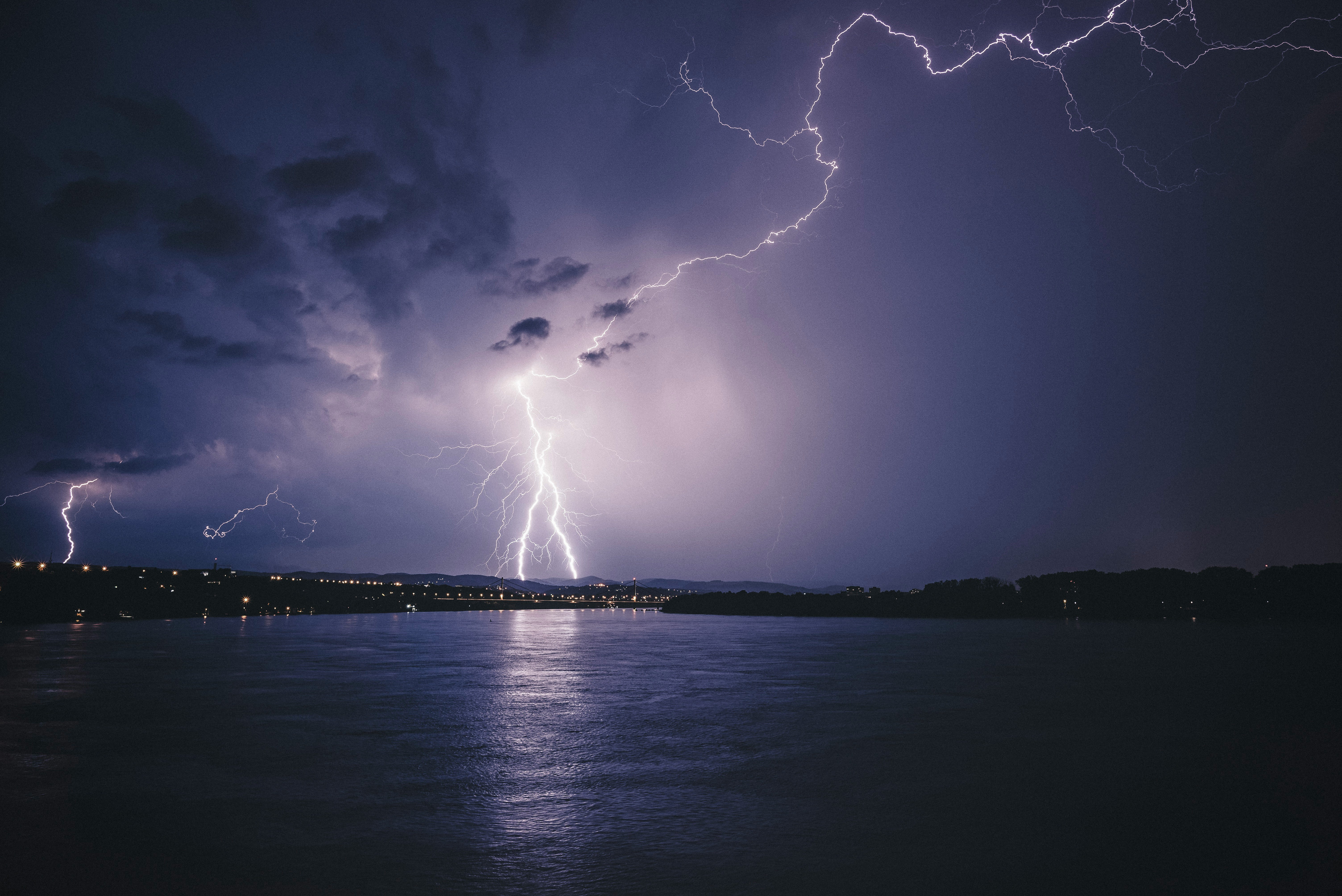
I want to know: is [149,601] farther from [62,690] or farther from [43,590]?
[62,690]

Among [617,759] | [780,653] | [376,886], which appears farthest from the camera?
[780,653]

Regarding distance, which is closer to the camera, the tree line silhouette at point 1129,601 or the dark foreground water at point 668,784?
the dark foreground water at point 668,784

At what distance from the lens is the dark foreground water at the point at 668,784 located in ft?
21.1

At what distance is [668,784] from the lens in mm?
9453

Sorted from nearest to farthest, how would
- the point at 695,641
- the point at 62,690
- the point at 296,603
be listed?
1. the point at 62,690
2. the point at 695,641
3. the point at 296,603

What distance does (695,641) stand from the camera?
47.3m

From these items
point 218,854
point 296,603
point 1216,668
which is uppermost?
point 218,854

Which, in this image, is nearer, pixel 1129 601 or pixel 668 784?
pixel 668 784

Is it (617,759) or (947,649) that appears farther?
(947,649)

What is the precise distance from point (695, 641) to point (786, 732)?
3492 centimetres

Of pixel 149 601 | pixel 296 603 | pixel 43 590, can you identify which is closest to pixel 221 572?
pixel 296 603

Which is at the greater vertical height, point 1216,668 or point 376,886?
point 376,886

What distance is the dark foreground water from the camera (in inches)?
253

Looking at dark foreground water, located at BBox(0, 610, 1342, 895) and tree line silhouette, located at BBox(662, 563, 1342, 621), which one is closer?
dark foreground water, located at BBox(0, 610, 1342, 895)
